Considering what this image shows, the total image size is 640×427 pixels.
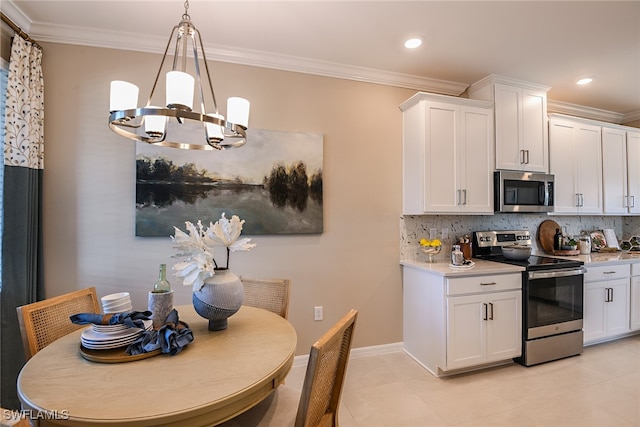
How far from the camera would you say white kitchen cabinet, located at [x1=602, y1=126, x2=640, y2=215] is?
11.2 ft

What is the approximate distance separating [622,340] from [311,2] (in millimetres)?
4446

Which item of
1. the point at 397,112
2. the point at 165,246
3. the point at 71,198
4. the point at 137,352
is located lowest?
the point at 137,352

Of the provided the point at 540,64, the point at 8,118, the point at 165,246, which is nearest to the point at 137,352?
the point at 165,246

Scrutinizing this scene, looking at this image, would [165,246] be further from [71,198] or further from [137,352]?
[137,352]

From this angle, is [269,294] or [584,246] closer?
[269,294]

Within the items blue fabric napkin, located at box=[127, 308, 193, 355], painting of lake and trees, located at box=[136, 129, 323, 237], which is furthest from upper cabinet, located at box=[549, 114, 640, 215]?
blue fabric napkin, located at box=[127, 308, 193, 355]

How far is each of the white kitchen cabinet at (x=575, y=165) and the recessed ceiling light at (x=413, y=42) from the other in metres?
1.86

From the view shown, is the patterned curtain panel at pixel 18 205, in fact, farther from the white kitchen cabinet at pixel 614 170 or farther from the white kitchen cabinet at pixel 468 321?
the white kitchen cabinet at pixel 614 170

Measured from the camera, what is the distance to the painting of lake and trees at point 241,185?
2246 mm

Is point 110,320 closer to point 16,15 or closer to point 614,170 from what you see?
point 16,15

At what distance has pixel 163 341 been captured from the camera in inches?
47.3

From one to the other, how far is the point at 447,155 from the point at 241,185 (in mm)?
1866

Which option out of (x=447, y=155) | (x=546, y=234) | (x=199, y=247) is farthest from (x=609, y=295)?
(x=199, y=247)

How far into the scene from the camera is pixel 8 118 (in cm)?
184
